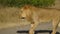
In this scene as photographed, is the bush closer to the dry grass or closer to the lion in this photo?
the dry grass

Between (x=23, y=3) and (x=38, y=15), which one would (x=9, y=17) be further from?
(x=38, y=15)

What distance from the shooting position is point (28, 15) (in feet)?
Result: 23.9

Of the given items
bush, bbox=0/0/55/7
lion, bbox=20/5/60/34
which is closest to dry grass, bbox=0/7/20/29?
bush, bbox=0/0/55/7

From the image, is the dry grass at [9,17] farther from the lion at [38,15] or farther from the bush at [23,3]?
the lion at [38,15]

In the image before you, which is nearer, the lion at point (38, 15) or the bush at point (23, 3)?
the lion at point (38, 15)

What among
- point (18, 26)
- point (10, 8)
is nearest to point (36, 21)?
point (18, 26)

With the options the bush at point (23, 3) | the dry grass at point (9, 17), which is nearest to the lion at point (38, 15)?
the dry grass at point (9, 17)

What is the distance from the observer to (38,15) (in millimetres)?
7496

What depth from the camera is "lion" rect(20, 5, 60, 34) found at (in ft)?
24.0

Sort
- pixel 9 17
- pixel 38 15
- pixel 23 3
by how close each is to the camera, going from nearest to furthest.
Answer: pixel 38 15
pixel 9 17
pixel 23 3

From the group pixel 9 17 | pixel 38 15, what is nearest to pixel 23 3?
pixel 9 17

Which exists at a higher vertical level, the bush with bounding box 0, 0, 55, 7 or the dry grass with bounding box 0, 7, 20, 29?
the bush with bounding box 0, 0, 55, 7

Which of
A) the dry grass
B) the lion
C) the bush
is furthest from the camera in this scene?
the bush

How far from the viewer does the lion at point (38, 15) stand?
24.0 ft
